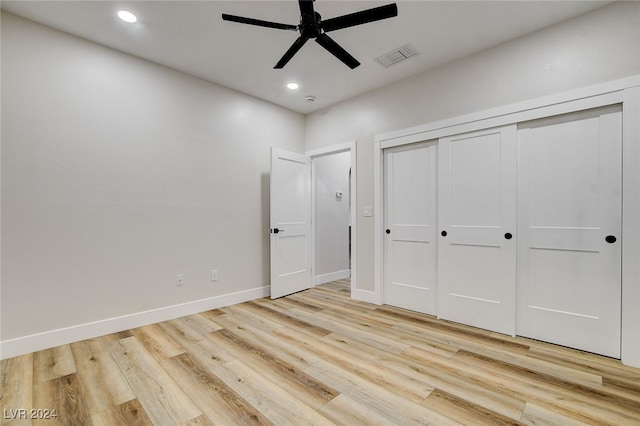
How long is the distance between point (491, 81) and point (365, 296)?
9.50 ft

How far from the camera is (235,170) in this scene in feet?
12.9

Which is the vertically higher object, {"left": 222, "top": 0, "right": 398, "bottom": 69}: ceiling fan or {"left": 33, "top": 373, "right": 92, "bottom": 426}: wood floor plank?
{"left": 222, "top": 0, "right": 398, "bottom": 69}: ceiling fan

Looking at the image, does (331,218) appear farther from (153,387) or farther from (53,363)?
(53,363)

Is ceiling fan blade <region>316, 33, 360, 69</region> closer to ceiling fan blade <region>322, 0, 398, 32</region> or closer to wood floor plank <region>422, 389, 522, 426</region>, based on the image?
ceiling fan blade <region>322, 0, 398, 32</region>

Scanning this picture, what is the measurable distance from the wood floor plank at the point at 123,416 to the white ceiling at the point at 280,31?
294 centimetres

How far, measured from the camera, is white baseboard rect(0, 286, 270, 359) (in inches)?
96.2

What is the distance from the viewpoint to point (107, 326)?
9.43 ft

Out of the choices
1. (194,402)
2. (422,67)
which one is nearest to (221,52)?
(422,67)

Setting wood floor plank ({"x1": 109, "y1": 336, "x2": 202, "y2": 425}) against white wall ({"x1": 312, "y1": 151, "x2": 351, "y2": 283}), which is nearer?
wood floor plank ({"x1": 109, "y1": 336, "x2": 202, "y2": 425})

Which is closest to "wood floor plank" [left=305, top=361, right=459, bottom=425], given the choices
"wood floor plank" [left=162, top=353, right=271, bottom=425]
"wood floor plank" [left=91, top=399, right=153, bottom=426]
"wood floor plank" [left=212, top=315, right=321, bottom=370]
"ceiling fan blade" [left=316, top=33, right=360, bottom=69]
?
"wood floor plank" [left=212, top=315, right=321, bottom=370]

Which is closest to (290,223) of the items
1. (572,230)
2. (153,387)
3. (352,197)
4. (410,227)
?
(352,197)

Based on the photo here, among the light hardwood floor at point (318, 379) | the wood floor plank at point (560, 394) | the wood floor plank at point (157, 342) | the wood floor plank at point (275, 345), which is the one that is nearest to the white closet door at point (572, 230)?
the light hardwood floor at point (318, 379)

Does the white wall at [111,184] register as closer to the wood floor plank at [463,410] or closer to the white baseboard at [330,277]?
the white baseboard at [330,277]

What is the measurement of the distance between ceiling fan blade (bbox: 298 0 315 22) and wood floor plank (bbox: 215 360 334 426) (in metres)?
2.55
